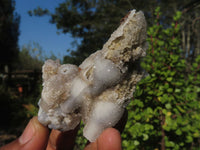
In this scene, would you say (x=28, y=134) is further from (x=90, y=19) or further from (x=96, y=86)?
(x=90, y=19)

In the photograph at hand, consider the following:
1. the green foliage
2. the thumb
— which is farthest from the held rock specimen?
the green foliage

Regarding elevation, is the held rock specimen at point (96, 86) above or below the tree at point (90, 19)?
below

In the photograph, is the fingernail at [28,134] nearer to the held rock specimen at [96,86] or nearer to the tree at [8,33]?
the held rock specimen at [96,86]

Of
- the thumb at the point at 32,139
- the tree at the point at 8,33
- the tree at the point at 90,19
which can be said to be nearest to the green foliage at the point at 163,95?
the tree at the point at 90,19

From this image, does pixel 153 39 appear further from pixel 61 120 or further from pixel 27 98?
pixel 27 98

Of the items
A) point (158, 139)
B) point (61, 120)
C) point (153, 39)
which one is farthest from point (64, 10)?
point (158, 139)

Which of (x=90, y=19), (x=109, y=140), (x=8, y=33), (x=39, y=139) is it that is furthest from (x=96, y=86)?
(x=8, y=33)
